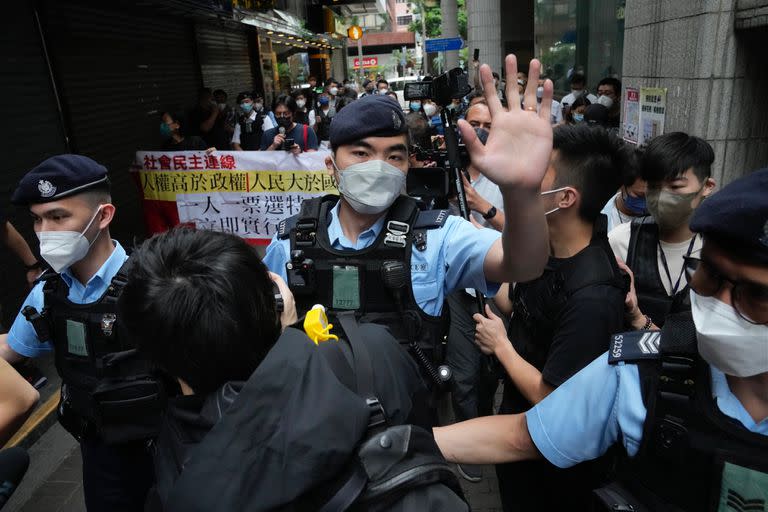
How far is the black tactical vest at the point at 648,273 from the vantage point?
225 cm

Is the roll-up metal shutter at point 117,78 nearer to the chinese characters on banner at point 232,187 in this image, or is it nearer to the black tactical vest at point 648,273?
the chinese characters on banner at point 232,187

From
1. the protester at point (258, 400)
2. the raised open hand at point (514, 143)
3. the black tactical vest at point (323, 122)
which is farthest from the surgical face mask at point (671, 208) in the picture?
the black tactical vest at point (323, 122)

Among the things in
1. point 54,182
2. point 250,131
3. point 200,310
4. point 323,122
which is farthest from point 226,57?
point 200,310

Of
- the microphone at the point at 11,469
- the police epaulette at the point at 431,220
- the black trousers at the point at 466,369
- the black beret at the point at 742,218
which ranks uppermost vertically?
the black beret at the point at 742,218

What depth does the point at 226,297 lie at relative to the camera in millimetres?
1011

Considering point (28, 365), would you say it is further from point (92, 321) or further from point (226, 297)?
point (226, 297)

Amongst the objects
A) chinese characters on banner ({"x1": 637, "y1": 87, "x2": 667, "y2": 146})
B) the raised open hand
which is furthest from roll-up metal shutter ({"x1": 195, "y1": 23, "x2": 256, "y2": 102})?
the raised open hand

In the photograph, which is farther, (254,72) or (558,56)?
(254,72)

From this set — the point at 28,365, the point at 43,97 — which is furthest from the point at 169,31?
the point at 28,365

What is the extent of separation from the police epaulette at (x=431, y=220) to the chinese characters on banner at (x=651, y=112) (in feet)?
11.2

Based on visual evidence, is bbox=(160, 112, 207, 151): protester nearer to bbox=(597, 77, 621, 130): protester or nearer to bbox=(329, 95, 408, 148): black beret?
bbox=(329, 95, 408, 148): black beret

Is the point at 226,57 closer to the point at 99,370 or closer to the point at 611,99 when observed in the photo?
the point at 611,99

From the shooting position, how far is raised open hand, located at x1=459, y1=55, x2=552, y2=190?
133 centimetres

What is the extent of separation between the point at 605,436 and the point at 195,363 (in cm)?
105
